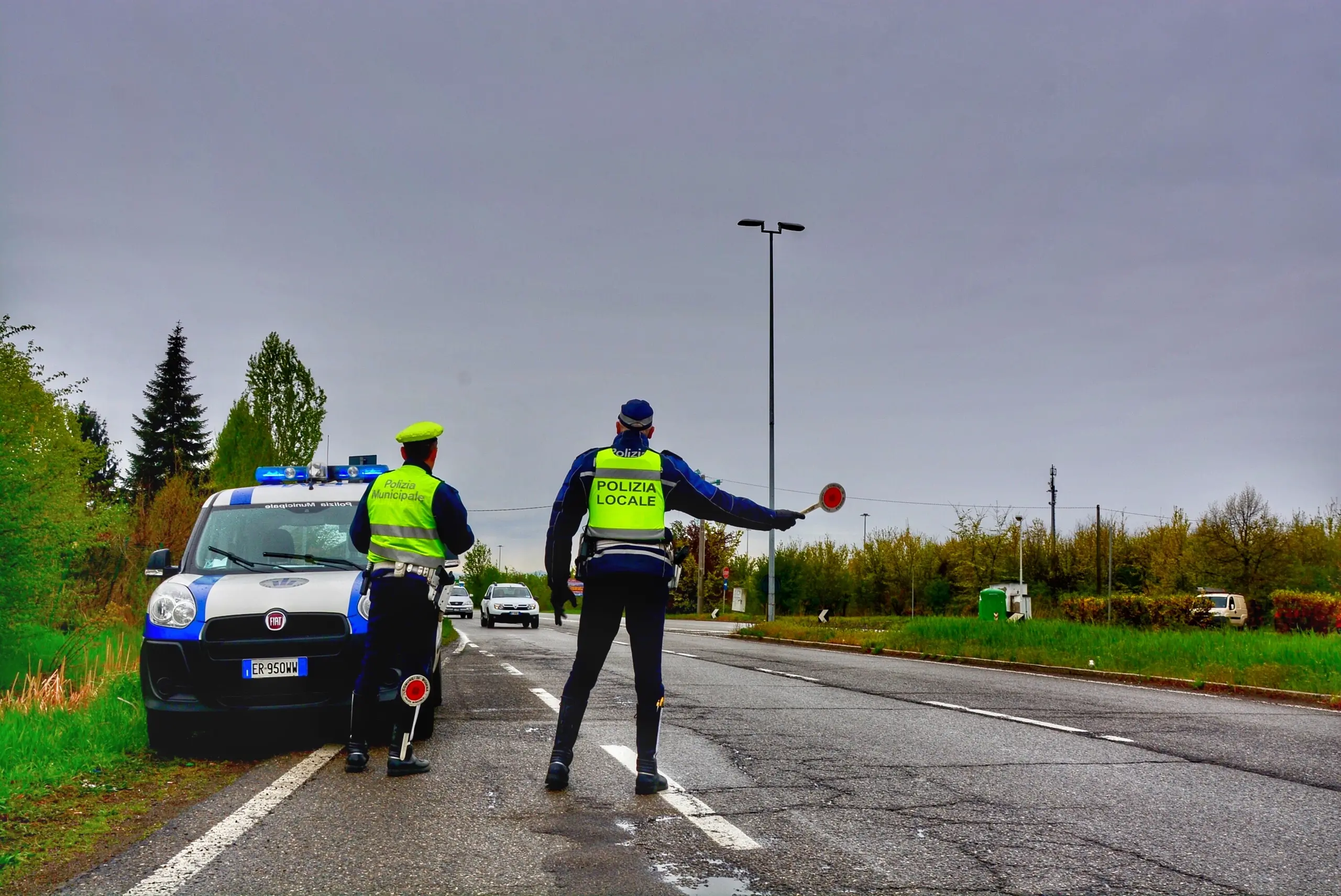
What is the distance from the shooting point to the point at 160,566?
8.00 metres

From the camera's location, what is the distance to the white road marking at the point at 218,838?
14.0ft

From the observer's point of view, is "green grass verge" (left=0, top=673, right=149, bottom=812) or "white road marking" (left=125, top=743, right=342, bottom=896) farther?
"green grass verge" (left=0, top=673, right=149, bottom=812)

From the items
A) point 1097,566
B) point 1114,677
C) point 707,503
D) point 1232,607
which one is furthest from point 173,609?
point 1097,566

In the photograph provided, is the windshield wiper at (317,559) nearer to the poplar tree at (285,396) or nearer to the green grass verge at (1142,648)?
the green grass verge at (1142,648)

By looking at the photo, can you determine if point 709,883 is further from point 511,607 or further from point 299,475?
point 511,607

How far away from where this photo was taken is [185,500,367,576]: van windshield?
331 inches

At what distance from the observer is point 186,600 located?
24.8ft

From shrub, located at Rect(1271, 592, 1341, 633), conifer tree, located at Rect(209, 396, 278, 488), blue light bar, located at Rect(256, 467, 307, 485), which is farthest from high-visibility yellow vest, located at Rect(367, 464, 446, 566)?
conifer tree, located at Rect(209, 396, 278, 488)

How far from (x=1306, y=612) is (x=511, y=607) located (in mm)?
28157

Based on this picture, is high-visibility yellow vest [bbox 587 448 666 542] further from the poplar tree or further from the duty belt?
the poplar tree

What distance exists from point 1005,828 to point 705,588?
3581 inches

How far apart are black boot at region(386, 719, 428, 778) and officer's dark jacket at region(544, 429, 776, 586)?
1347 millimetres

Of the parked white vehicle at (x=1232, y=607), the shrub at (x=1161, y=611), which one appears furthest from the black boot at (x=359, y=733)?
the parked white vehicle at (x=1232, y=607)

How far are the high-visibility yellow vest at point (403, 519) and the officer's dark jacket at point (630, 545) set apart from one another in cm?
98
